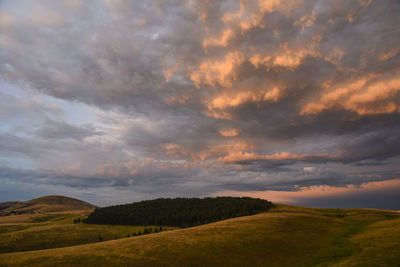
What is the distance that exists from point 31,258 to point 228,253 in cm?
3572

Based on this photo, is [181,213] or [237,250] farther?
[181,213]

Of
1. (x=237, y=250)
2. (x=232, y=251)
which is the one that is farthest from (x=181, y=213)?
(x=232, y=251)

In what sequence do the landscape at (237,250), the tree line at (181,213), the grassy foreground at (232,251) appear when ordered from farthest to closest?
the tree line at (181,213) → the landscape at (237,250) → the grassy foreground at (232,251)

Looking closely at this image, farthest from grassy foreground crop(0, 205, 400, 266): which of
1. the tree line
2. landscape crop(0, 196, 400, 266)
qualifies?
the tree line

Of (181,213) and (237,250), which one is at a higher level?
(181,213)

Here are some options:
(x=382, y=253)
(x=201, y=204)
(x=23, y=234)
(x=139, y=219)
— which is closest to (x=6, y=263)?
(x=382, y=253)

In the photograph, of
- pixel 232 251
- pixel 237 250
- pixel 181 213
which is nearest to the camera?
pixel 232 251

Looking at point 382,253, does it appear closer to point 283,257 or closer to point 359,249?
point 359,249

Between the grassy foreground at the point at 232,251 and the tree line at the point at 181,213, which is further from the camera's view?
the tree line at the point at 181,213

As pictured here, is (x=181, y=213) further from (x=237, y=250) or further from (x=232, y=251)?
(x=232, y=251)

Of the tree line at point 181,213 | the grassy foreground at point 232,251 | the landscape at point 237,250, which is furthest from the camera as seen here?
the tree line at point 181,213

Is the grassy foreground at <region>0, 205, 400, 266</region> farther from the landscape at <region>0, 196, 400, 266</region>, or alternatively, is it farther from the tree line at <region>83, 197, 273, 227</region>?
the tree line at <region>83, 197, 273, 227</region>

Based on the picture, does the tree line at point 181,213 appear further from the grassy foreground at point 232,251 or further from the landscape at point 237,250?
the grassy foreground at point 232,251

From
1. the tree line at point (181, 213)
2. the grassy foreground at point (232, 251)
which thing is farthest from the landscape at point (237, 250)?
the tree line at point (181, 213)
